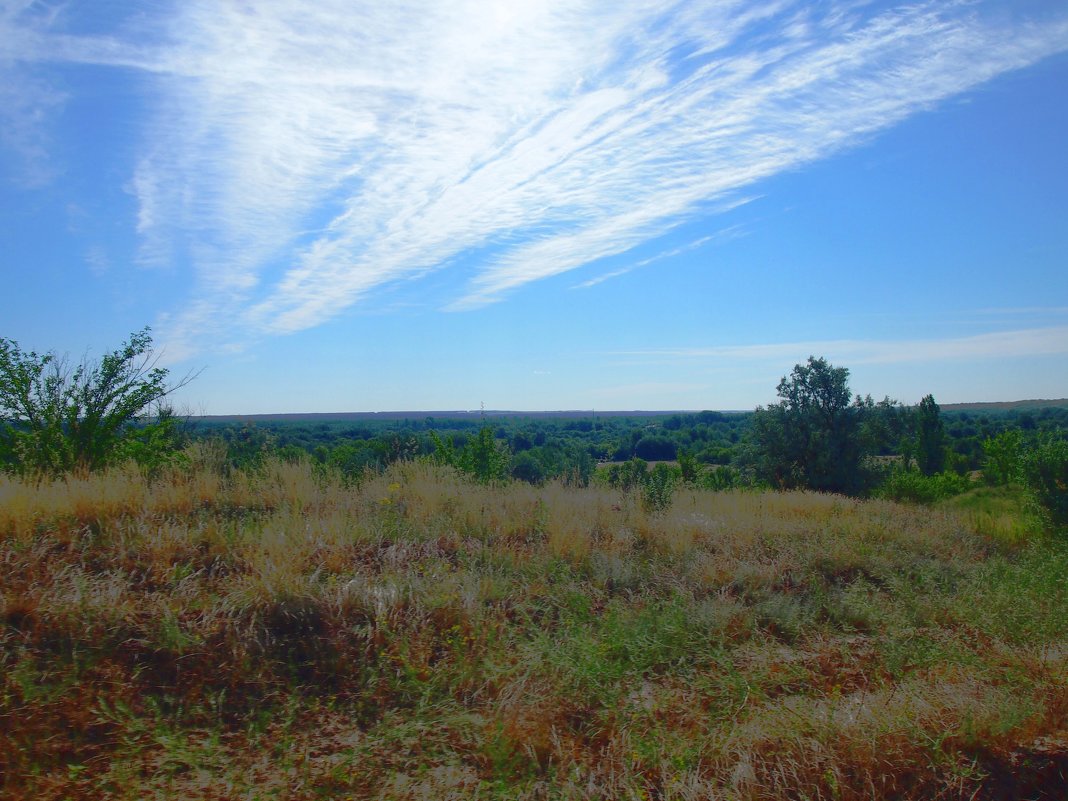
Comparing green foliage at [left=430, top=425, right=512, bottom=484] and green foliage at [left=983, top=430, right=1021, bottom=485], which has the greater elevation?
green foliage at [left=430, top=425, right=512, bottom=484]

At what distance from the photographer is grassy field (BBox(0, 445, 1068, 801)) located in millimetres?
3656

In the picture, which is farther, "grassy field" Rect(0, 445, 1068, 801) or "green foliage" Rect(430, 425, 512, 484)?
"green foliage" Rect(430, 425, 512, 484)

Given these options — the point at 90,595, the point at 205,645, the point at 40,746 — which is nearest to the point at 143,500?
the point at 90,595

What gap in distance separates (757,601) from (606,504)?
313 cm

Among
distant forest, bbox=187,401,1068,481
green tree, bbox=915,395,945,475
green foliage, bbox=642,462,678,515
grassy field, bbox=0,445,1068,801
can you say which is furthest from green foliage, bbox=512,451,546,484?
green tree, bbox=915,395,945,475

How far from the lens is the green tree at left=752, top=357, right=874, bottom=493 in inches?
1107

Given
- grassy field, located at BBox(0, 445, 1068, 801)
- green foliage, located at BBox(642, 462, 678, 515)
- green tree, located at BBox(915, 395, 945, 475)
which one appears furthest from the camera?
green tree, located at BBox(915, 395, 945, 475)

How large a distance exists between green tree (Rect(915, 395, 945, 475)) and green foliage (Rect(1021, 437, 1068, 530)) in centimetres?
3720

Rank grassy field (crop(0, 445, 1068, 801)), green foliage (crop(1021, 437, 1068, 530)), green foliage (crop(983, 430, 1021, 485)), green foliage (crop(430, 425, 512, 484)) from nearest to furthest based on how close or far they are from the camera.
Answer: grassy field (crop(0, 445, 1068, 801)), green foliage (crop(1021, 437, 1068, 530)), green foliage (crop(430, 425, 512, 484)), green foliage (crop(983, 430, 1021, 485))

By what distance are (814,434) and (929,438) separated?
24.1 m

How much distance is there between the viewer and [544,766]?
Answer: 381 cm

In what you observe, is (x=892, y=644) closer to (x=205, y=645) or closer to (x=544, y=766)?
(x=544, y=766)

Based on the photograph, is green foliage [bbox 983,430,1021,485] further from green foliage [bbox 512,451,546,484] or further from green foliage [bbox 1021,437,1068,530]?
green foliage [bbox 512,451,546,484]

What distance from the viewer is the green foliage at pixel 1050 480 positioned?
11.5 meters
